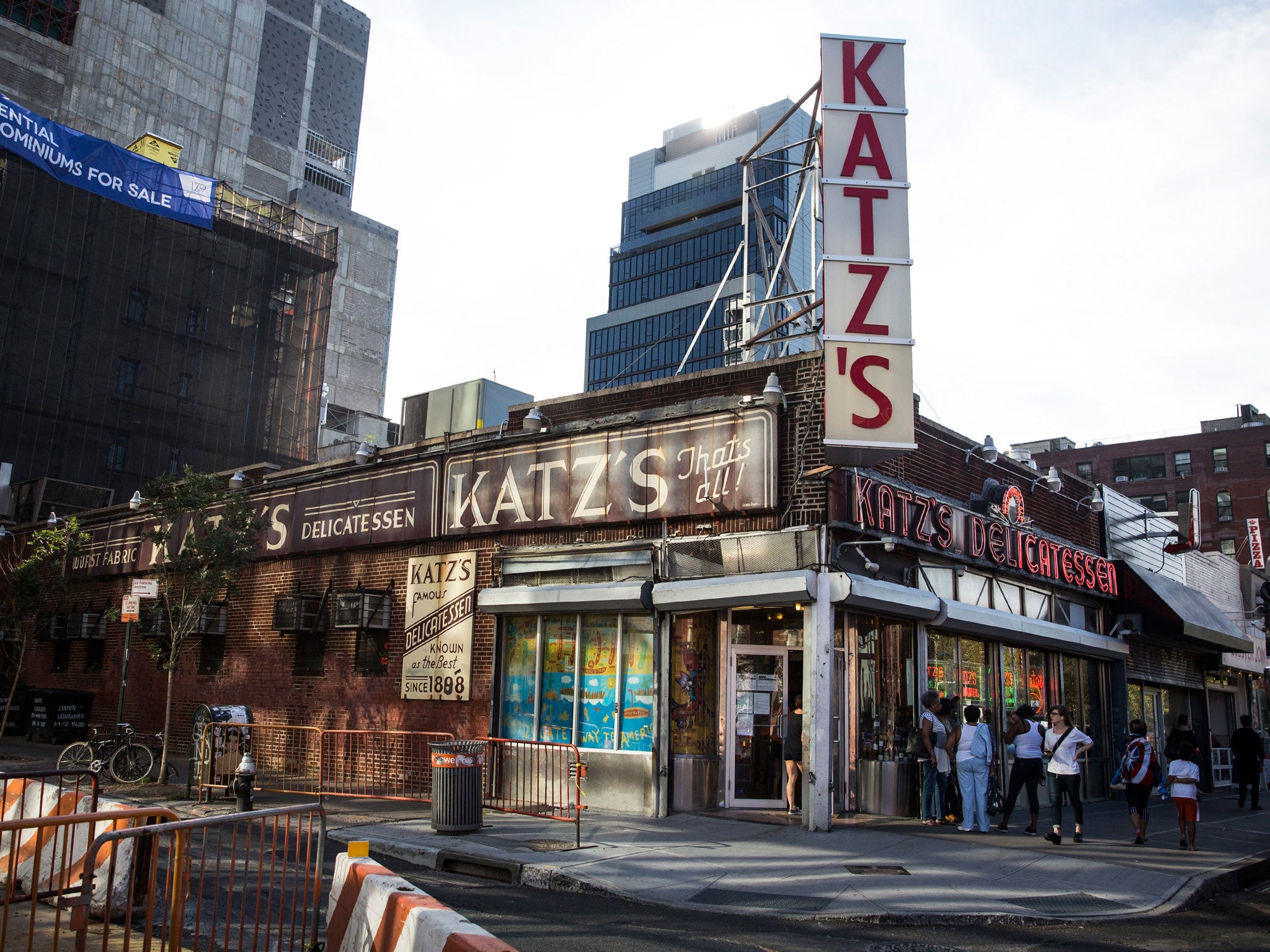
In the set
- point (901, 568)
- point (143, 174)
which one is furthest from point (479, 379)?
point (143, 174)

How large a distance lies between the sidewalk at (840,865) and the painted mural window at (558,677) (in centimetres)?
206

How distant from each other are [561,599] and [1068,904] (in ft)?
27.1

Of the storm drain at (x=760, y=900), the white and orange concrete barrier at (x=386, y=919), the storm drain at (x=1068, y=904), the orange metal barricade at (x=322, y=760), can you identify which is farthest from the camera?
→ the orange metal barricade at (x=322, y=760)

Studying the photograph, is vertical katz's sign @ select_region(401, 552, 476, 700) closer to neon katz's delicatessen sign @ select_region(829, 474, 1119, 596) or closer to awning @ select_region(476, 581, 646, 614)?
awning @ select_region(476, 581, 646, 614)

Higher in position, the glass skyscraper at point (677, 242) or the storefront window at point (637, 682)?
the glass skyscraper at point (677, 242)

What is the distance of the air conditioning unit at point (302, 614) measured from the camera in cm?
1948

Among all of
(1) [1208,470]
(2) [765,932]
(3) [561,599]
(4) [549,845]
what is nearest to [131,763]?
(3) [561,599]

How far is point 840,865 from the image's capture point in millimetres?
10609

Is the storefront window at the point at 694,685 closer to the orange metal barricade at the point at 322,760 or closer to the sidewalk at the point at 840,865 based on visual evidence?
the sidewalk at the point at 840,865

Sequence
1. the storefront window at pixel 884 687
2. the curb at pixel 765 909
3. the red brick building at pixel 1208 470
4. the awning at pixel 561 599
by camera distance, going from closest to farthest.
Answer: the curb at pixel 765 909
the storefront window at pixel 884 687
the awning at pixel 561 599
the red brick building at pixel 1208 470

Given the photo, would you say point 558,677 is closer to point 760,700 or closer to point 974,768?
point 760,700

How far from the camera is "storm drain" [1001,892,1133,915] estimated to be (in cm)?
898

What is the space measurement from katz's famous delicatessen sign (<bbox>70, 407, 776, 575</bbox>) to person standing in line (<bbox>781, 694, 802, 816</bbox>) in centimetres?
325

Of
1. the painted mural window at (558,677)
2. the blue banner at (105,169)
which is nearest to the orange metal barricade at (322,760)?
the painted mural window at (558,677)
